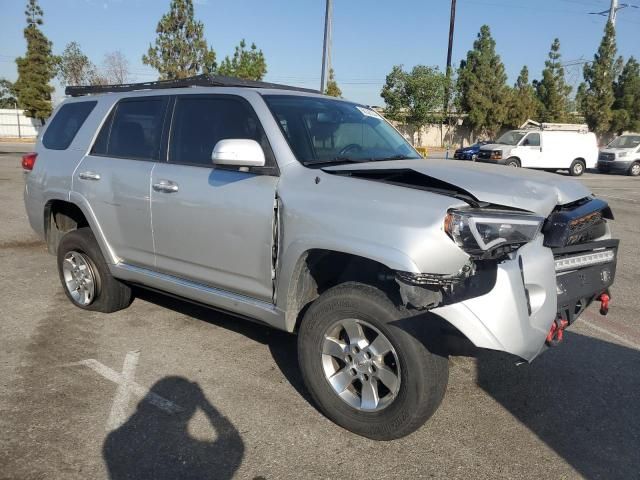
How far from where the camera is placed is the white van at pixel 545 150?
2350 centimetres

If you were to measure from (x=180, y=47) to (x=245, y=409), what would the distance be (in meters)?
33.0

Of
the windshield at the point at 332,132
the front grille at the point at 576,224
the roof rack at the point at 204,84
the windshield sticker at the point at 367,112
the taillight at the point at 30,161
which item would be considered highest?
the roof rack at the point at 204,84

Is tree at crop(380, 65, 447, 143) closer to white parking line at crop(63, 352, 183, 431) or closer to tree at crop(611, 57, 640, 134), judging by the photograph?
tree at crop(611, 57, 640, 134)

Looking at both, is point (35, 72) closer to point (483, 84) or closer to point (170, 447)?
point (483, 84)

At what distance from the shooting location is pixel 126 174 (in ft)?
14.1

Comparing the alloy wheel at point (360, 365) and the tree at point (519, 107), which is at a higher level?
the tree at point (519, 107)

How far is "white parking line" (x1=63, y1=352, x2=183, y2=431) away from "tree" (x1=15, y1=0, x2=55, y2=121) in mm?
45705

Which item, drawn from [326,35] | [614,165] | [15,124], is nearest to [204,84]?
[326,35]

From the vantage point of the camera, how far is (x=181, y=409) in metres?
3.40

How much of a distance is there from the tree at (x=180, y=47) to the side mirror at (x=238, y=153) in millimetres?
31021

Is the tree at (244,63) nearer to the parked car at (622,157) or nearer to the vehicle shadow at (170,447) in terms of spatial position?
the parked car at (622,157)

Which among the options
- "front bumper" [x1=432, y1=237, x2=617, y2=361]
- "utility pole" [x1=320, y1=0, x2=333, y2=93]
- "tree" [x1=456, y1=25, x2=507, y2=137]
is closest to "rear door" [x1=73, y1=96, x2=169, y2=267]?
"front bumper" [x1=432, y1=237, x2=617, y2=361]

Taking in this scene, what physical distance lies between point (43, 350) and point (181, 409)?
59.4 inches

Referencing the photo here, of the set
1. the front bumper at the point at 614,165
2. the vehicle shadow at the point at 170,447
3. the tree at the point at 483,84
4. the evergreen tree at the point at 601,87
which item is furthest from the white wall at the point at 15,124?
the vehicle shadow at the point at 170,447
